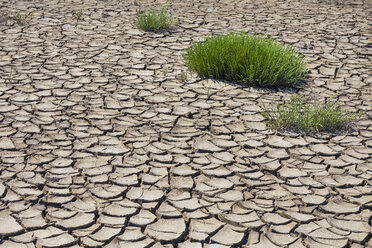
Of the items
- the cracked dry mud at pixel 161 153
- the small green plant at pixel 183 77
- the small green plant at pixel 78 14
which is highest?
the small green plant at pixel 78 14

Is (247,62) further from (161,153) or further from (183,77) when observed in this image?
(161,153)

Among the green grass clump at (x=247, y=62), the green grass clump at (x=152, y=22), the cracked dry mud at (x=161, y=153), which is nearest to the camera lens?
the cracked dry mud at (x=161, y=153)

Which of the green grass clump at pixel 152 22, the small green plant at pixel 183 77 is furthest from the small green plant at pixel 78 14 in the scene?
the small green plant at pixel 183 77

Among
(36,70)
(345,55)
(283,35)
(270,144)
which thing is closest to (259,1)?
(283,35)

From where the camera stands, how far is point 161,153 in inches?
156

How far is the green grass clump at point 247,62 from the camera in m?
5.18

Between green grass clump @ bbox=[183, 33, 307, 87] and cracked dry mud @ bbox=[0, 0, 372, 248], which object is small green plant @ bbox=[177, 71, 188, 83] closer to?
cracked dry mud @ bbox=[0, 0, 372, 248]

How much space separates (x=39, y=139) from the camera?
13.4ft

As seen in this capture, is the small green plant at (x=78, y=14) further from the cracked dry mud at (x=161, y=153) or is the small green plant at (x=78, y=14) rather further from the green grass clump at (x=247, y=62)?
the green grass clump at (x=247, y=62)

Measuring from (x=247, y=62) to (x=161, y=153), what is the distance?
1.60 meters

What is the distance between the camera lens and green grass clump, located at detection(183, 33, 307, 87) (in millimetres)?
5180

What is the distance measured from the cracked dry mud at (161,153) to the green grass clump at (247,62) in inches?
5.0

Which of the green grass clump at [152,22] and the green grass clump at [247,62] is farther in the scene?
the green grass clump at [152,22]

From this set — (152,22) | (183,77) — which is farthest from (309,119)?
(152,22)
